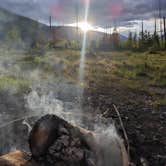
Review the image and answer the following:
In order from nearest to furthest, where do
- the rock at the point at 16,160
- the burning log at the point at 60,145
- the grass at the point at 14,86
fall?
1. the rock at the point at 16,160
2. the burning log at the point at 60,145
3. the grass at the point at 14,86

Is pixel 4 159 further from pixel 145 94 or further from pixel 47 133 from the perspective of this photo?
pixel 145 94

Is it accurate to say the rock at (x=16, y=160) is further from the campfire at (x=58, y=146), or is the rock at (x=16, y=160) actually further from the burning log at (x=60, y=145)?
the burning log at (x=60, y=145)

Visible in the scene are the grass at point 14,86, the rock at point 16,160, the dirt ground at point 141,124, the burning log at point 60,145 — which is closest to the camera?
the rock at point 16,160

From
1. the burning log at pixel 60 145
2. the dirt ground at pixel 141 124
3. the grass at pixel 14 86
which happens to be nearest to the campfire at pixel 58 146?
the burning log at pixel 60 145

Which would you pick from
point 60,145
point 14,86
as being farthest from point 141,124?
point 14,86

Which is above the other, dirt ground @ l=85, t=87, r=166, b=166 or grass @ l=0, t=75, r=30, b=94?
grass @ l=0, t=75, r=30, b=94

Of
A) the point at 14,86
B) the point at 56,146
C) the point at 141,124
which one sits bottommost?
the point at 141,124

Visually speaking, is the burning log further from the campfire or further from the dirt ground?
the dirt ground

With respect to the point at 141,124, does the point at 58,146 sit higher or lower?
higher

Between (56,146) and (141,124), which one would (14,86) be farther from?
(56,146)

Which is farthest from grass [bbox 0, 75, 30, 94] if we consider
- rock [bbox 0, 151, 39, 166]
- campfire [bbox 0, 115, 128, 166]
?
campfire [bbox 0, 115, 128, 166]

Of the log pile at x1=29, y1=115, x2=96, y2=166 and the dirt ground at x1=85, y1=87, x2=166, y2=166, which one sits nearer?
the log pile at x1=29, y1=115, x2=96, y2=166

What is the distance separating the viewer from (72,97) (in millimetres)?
11164

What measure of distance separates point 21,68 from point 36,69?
0.95 meters
